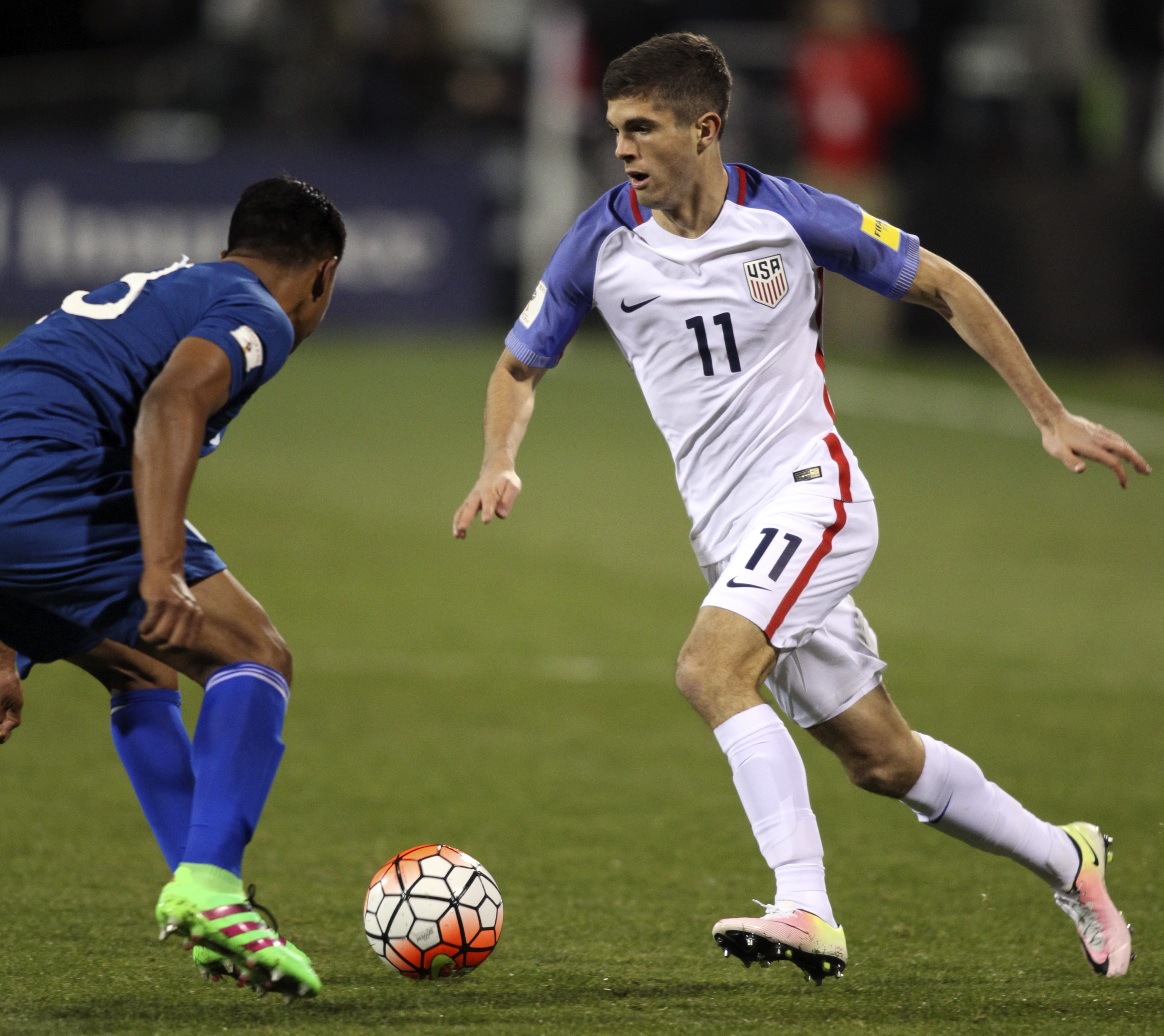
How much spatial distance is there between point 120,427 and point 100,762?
2709 millimetres

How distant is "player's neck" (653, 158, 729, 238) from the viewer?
14.8 ft

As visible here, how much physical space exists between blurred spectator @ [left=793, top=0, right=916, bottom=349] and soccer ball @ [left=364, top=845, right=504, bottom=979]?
13767 millimetres

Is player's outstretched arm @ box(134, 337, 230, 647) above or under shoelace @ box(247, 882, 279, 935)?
above

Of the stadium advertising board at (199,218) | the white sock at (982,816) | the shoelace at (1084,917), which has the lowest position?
the stadium advertising board at (199,218)

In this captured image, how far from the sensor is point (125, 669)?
14.6 ft

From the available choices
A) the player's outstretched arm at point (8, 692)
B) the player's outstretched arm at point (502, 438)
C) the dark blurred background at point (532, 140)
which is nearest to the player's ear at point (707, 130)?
the player's outstretched arm at point (502, 438)

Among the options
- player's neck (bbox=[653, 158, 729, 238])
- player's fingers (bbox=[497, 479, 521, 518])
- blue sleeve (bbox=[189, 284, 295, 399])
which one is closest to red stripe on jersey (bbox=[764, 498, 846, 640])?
player's fingers (bbox=[497, 479, 521, 518])

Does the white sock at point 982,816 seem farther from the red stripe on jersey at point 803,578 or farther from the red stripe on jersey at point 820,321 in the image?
the red stripe on jersey at point 820,321

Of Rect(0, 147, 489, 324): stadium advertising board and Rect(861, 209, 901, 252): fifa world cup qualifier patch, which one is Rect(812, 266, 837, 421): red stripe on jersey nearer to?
Rect(861, 209, 901, 252): fifa world cup qualifier patch

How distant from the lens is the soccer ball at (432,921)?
4270mm

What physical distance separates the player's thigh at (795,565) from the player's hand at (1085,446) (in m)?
0.48

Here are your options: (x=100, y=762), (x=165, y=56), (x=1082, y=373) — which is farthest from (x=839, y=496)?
(x=165, y=56)

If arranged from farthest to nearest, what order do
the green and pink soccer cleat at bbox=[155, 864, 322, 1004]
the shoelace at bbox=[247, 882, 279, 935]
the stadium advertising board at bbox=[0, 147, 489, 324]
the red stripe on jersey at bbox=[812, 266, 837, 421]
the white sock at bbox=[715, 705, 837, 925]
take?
1. the stadium advertising board at bbox=[0, 147, 489, 324]
2. the red stripe on jersey at bbox=[812, 266, 837, 421]
3. the white sock at bbox=[715, 705, 837, 925]
4. the shoelace at bbox=[247, 882, 279, 935]
5. the green and pink soccer cleat at bbox=[155, 864, 322, 1004]

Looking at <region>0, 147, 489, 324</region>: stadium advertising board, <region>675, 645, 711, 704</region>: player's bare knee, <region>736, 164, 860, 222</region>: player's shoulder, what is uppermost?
<region>736, 164, 860, 222</region>: player's shoulder
